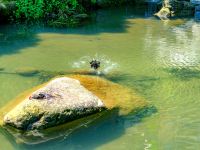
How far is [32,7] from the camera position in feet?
83.7

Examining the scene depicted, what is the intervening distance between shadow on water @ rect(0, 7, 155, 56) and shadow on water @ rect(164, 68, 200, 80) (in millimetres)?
6860

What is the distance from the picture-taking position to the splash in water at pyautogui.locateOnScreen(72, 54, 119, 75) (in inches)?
618

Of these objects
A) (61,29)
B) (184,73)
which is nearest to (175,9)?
(61,29)

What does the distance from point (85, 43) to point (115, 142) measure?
10.1 meters

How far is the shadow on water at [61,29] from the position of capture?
19.8 meters

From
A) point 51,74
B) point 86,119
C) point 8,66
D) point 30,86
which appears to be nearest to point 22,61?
point 8,66

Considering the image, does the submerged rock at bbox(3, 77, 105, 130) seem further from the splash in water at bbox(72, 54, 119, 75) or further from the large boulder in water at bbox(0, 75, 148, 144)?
the splash in water at bbox(72, 54, 119, 75)

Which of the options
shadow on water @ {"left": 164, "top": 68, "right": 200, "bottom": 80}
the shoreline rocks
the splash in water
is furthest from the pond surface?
the shoreline rocks

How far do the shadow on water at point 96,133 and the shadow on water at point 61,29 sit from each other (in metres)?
8.19

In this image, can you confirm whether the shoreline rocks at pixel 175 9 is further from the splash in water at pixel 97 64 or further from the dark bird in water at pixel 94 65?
the dark bird in water at pixel 94 65

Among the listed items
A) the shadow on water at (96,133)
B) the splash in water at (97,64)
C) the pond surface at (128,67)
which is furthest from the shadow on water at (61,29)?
the shadow on water at (96,133)

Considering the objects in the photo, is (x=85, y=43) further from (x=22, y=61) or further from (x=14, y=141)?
(x=14, y=141)

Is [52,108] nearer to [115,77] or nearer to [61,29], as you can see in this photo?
[115,77]

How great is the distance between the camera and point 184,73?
15.9 m
